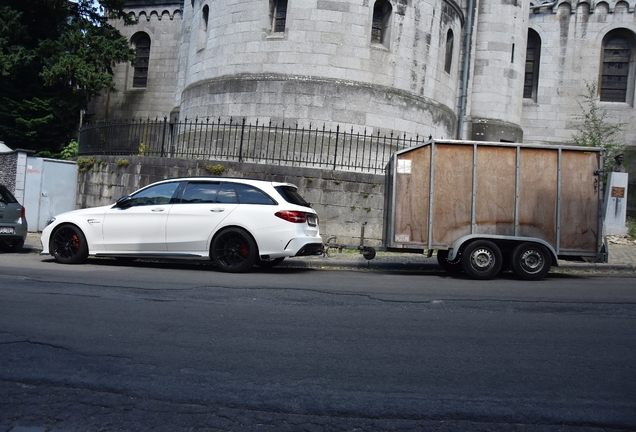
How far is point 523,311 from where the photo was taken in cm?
752

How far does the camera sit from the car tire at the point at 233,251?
1062 cm

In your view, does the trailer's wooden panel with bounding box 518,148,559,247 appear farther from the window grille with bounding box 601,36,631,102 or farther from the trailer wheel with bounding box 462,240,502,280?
the window grille with bounding box 601,36,631,102

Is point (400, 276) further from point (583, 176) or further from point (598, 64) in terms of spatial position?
point (598, 64)

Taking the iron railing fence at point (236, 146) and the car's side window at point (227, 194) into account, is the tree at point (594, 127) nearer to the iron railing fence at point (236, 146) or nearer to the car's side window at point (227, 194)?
the iron railing fence at point (236, 146)

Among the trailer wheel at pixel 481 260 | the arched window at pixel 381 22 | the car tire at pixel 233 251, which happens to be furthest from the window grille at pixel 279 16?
the trailer wheel at pixel 481 260

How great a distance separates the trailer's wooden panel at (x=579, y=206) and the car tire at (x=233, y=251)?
5461 mm

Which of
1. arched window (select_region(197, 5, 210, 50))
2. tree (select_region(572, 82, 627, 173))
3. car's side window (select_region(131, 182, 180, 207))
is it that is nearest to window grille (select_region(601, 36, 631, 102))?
tree (select_region(572, 82, 627, 173))

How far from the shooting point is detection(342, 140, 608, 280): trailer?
11086mm

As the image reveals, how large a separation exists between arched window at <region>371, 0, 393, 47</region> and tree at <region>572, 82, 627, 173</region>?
9.04 meters

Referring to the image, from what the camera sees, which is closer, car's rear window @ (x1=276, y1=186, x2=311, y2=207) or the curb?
car's rear window @ (x1=276, y1=186, x2=311, y2=207)

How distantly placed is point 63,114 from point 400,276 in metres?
19.5

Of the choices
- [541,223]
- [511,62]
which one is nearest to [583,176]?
[541,223]

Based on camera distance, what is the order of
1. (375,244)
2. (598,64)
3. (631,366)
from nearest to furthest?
(631,366), (375,244), (598,64)

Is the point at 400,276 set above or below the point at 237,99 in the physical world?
below
